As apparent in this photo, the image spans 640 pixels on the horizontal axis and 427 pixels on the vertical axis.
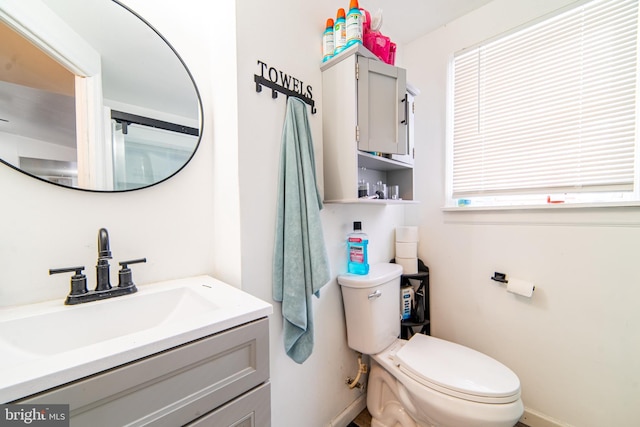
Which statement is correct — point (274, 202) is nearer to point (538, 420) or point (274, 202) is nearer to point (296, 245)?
point (296, 245)

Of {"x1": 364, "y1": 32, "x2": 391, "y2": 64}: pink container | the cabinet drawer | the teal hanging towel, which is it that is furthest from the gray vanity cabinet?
{"x1": 364, "y1": 32, "x2": 391, "y2": 64}: pink container

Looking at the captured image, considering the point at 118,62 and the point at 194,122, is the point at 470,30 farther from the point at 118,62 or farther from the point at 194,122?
the point at 118,62

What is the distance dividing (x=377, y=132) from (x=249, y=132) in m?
0.61

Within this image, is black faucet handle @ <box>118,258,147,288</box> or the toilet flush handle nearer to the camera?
black faucet handle @ <box>118,258,147,288</box>

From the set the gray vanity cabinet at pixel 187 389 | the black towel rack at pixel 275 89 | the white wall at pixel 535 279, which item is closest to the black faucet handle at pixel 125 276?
the gray vanity cabinet at pixel 187 389

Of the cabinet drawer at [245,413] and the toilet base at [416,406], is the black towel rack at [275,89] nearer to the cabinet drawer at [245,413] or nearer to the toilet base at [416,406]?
the cabinet drawer at [245,413]

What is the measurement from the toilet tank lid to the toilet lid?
1.17ft

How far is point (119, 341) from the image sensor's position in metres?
0.45

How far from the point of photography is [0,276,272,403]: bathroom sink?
37cm

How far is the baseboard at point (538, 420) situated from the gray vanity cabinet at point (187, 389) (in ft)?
4.93

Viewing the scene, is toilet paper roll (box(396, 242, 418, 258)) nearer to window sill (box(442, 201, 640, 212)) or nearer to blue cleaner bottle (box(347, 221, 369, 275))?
window sill (box(442, 201, 640, 212))

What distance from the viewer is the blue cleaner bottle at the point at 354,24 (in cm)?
101

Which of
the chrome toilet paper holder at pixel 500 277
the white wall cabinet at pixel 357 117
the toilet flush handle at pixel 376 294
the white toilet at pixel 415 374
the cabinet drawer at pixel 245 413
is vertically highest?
the white wall cabinet at pixel 357 117

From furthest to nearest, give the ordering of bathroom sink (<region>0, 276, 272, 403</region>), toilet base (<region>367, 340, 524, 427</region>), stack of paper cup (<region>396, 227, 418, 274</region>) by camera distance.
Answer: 1. stack of paper cup (<region>396, 227, 418, 274</region>)
2. toilet base (<region>367, 340, 524, 427</region>)
3. bathroom sink (<region>0, 276, 272, 403</region>)
